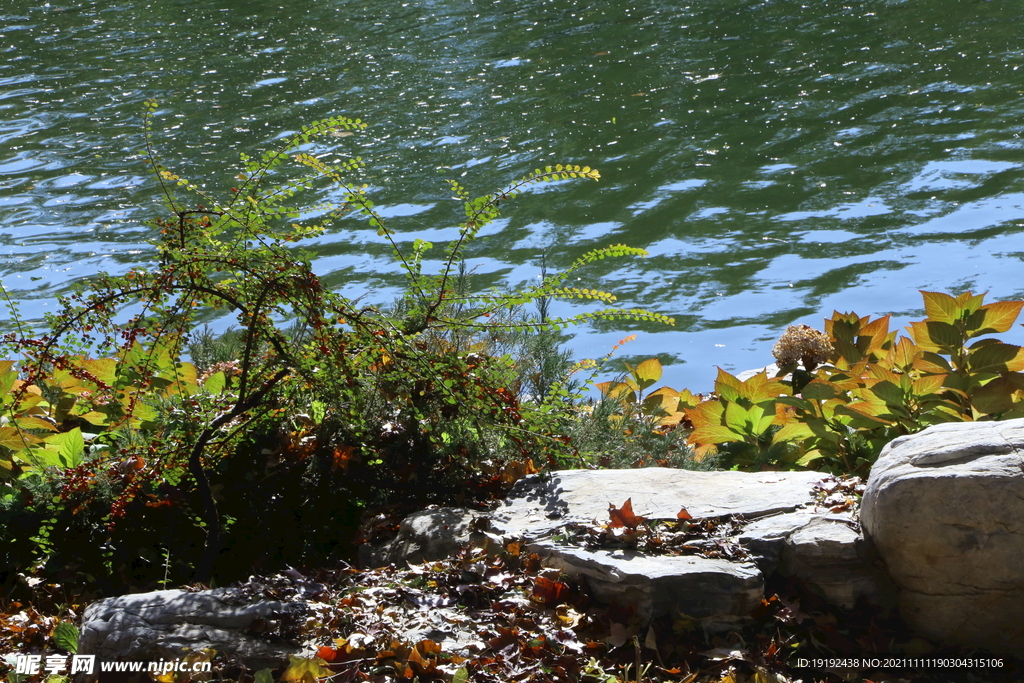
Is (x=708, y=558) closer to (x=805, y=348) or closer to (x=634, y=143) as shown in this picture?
(x=805, y=348)

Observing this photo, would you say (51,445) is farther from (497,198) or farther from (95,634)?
(497,198)

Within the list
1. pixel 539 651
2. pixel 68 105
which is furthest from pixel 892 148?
pixel 68 105

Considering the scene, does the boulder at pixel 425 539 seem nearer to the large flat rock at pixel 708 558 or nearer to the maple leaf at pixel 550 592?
the large flat rock at pixel 708 558

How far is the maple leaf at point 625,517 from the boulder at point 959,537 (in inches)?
30.0

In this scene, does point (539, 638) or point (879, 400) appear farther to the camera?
point (879, 400)

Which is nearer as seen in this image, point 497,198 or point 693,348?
point 497,198

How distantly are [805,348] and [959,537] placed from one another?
2118 mm

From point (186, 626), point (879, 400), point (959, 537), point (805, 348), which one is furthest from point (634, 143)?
point (186, 626)

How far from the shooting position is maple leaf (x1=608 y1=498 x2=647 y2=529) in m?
3.02

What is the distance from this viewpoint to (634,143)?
10.1 m

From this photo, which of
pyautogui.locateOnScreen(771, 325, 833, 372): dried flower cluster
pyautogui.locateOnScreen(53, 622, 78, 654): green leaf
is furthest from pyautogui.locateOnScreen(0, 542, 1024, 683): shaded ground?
pyautogui.locateOnScreen(771, 325, 833, 372): dried flower cluster

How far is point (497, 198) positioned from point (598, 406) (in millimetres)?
1208

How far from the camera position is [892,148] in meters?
9.07

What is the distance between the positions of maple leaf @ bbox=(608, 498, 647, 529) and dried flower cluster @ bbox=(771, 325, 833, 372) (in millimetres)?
1968
